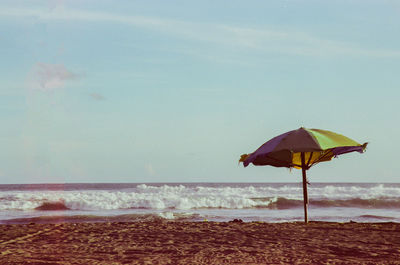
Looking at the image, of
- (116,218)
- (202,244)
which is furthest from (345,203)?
(202,244)

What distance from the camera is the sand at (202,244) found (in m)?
6.58

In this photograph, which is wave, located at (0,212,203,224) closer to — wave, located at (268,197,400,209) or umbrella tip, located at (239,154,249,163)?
umbrella tip, located at (239,154,249,163)

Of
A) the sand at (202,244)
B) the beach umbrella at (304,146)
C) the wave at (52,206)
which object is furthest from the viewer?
the wave at (52,206)

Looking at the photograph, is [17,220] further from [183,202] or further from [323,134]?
[323,134]

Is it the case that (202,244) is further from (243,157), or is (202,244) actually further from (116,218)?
(116,218)

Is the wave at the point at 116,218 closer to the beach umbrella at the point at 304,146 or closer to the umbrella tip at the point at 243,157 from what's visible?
the umbrella tip at the point at 243,157


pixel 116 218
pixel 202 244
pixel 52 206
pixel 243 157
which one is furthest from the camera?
pixel 52 206

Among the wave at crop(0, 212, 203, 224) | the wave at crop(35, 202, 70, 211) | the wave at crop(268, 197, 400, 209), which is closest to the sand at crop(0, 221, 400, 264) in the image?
the wave at crop(0, 212, 203, 224)

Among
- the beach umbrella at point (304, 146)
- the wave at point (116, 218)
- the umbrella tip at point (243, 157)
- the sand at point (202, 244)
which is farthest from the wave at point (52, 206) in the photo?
the beach umbrella at point (304, 146)

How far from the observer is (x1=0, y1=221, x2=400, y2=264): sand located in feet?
21.6

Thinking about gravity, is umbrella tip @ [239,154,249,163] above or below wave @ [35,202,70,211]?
above

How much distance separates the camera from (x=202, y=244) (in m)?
7.89

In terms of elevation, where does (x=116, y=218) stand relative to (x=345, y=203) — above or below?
above

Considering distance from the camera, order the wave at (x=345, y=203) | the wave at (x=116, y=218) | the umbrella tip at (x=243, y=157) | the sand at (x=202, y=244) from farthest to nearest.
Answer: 1. the wave at (x=345, y=203)
2. the wave at (x=116, y=218)
3. the umbrella tip at (x=243, y=157)
4. the sand at (x=202, y=244)
